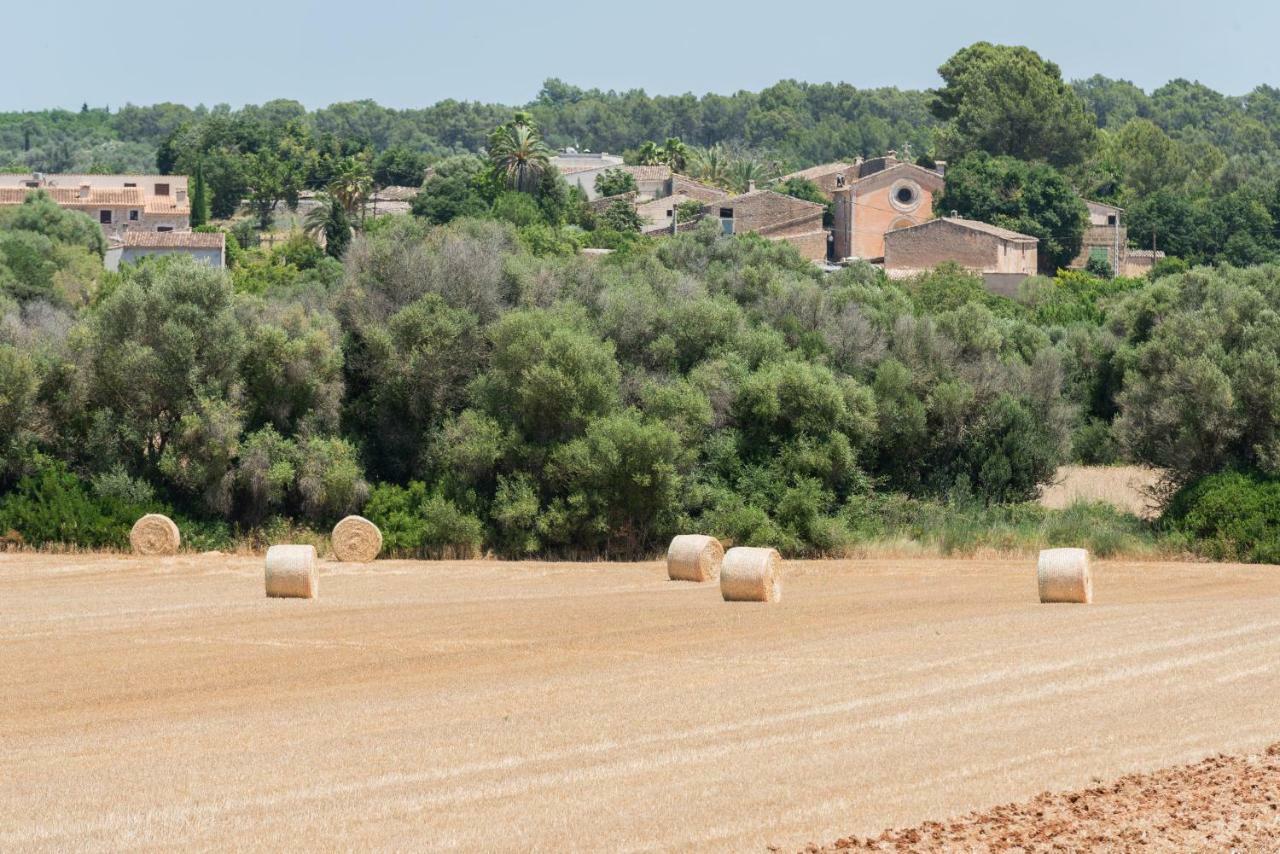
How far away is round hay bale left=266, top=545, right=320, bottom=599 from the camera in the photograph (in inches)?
1190

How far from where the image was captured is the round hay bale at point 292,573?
30234 mm

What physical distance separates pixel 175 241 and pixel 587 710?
9065cm

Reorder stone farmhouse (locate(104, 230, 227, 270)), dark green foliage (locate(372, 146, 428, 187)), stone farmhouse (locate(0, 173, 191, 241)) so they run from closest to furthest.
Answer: stone farmhouse (locate(104, 230, 227, 270)), stone farmhouse (locate(0, 173, 191, 241)), dark green foliage (locate(372, 146, 428, 187))

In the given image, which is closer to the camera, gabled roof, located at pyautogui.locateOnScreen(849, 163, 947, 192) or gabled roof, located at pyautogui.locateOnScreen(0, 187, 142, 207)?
gabled roof, located at pyautogui.locateOnScreen(849, 163, 947, 192)

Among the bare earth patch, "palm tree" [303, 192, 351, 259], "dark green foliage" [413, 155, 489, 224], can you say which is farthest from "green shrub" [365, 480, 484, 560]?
"dark green foliage" [413, 155, 489, 224]

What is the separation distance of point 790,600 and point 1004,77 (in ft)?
388

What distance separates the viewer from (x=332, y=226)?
324 ft

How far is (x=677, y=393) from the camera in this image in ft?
137

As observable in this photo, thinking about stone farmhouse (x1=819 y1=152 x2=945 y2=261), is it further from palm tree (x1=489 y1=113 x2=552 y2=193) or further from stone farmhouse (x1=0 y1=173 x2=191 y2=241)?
stone farmhouse (x1=0 y1=173 x2=191 y2=241)

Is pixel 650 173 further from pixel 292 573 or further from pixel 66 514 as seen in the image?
pixel 292 573

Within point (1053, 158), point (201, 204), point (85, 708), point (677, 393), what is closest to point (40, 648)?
point (85, 708)

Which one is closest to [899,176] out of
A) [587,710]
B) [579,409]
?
[579,409]

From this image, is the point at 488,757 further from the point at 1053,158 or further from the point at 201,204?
the point at 1053,158

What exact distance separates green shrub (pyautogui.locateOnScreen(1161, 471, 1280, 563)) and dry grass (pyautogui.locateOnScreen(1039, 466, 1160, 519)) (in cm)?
237
